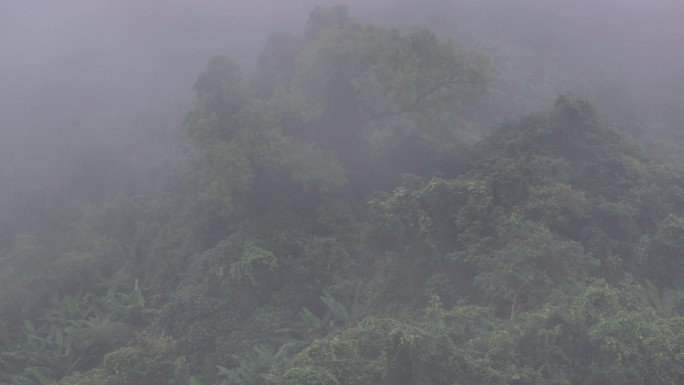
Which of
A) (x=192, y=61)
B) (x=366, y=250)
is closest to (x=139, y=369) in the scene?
(x=366, y=250)

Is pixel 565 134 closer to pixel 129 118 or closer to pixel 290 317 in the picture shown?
pixel 290 317

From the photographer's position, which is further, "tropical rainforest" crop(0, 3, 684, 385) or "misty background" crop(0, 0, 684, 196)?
"misty background" crop(0, 0, 684, 196)

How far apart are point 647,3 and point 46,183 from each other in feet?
91.0

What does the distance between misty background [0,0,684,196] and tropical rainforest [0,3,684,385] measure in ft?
11.6

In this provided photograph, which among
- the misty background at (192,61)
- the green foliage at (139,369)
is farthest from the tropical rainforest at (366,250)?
the misty background at (192,61)

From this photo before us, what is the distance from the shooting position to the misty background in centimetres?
2255

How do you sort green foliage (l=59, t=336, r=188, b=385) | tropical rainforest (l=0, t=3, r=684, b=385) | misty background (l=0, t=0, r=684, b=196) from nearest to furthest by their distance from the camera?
tropical rainforest (l=0, t=3, r=684, b=385), green foliage (l=59, t=336, r=188, b=385), misty background (l=0, t=0, r=684, b=196)

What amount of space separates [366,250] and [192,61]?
70.4 ft

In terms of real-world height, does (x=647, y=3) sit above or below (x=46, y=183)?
above

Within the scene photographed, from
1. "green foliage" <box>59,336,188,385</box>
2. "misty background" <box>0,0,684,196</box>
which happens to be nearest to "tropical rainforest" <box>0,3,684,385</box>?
"green foliage" <box>59,336,188,385</box>

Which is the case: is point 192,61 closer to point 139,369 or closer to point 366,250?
point 366,250

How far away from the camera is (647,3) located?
1245 inches

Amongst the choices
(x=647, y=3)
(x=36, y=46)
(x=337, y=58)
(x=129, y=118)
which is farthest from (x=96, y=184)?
A: (x=647, y=3)

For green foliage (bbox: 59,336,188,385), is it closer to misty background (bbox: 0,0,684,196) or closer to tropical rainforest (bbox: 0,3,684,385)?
tropical rainforest (bbox: 0,3,684,385)
